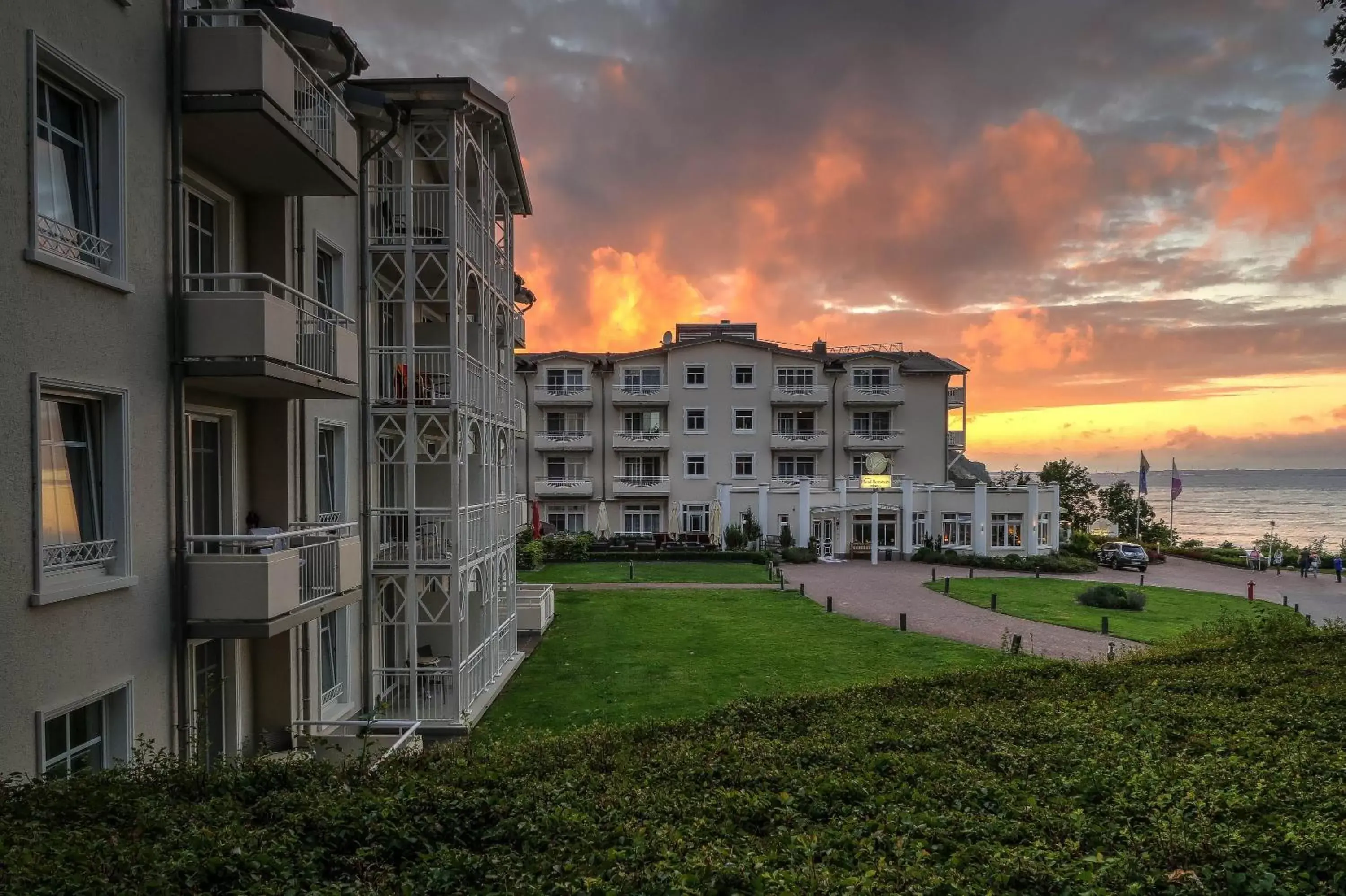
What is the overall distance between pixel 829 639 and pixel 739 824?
17.3 metres

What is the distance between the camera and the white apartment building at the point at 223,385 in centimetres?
691

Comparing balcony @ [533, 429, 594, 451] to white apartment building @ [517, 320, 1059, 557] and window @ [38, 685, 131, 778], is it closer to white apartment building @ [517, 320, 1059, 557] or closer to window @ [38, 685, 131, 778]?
white apartment building @ [517, 320, 1059, 557]

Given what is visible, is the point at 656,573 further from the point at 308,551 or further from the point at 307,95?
the point at 307,95

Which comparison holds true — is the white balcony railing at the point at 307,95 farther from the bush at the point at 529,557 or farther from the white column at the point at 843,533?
the white column at the point at 843,533

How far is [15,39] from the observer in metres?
6.46

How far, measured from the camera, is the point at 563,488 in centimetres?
4734

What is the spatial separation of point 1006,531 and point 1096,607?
14941 millimetres

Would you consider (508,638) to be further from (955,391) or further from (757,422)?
(955,391)

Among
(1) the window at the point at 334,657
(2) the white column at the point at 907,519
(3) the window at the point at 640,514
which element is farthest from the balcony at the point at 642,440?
(1) the window at the point at 334,657

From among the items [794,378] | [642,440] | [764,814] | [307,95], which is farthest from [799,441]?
[764,814]

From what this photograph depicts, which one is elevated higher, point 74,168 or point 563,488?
point 74,168

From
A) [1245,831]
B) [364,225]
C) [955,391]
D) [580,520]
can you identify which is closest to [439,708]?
[364,225]

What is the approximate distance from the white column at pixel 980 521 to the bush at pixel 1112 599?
1350cm

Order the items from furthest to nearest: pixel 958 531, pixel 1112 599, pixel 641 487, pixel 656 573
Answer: pixel 641 487 → pixel 958 531 → pixel 656 573 → pixel 1112 599
